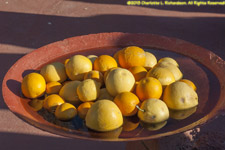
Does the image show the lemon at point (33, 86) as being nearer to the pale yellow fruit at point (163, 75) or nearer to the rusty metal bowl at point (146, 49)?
the rusty metal bowl at point (146, 49)

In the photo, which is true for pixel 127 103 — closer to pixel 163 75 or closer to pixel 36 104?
pixel 163 75

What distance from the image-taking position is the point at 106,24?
4957 millimetres

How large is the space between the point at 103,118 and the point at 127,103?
124mm

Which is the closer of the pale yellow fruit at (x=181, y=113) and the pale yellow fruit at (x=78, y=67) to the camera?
the pale yellow fruit at (x=181, y=113)

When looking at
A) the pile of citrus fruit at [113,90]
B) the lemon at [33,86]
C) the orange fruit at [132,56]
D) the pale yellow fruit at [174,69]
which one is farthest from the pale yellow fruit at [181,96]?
the lemon at [33,86]

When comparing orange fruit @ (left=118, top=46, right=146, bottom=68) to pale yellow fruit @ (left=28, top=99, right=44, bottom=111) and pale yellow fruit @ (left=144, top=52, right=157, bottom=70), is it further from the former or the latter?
pale yellow fruit @ (left=28, top=99, right=44, bottom=111)

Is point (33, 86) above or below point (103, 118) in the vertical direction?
above

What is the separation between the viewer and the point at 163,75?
1.34 metres

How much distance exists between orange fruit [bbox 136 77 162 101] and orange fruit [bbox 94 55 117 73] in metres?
0.22

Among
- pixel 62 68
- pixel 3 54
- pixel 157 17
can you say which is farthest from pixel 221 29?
pixel 62 68

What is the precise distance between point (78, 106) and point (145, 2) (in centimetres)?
476

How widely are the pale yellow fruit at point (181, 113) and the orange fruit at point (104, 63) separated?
41 centimetres

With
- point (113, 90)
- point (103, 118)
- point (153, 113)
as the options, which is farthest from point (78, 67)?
point (153, 113)

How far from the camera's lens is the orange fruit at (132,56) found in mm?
1421
